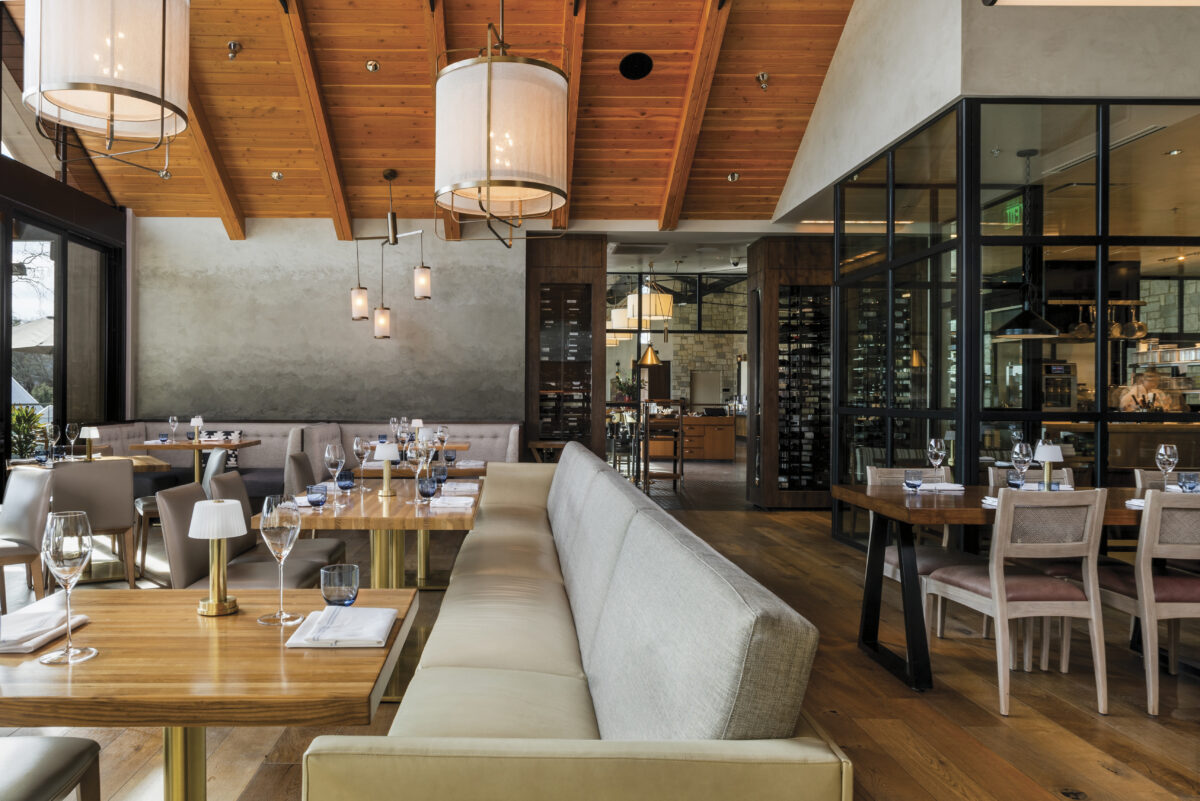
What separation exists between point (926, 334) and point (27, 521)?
550 cm

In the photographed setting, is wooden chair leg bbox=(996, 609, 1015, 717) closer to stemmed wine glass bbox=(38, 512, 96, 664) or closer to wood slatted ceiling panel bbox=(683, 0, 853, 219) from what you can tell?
stemmed wine glass bbox=(38, 512, 96, 664)

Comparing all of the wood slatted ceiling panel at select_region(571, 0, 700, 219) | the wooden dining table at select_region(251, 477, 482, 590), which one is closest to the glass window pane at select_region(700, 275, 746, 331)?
the wood slatted ceiling panel at select_region(571, 0, 700, 219)

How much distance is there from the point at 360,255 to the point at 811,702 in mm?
7180

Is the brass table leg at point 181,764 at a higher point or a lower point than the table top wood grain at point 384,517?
lower

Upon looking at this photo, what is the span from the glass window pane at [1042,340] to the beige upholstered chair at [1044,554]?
1.75 meters

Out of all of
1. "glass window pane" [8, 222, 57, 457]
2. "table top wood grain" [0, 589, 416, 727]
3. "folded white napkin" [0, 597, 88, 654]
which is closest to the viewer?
"table top wood grain" [0, 589, 416, 727]

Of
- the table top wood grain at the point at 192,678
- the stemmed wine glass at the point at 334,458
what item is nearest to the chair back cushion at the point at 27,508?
the stemmed wine glass at the point at 334,458

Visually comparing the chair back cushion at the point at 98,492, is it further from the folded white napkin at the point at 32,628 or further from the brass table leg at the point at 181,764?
the brass table leg at the point at 181,764

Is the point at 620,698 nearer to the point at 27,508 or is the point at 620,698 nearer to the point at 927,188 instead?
the point at 27,508

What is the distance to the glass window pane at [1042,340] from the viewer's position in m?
4.68

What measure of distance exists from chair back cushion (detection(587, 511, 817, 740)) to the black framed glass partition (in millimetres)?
3629

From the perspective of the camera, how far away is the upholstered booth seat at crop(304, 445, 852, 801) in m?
1.19

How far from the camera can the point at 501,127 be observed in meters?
2.67

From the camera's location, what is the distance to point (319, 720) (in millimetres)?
1399
